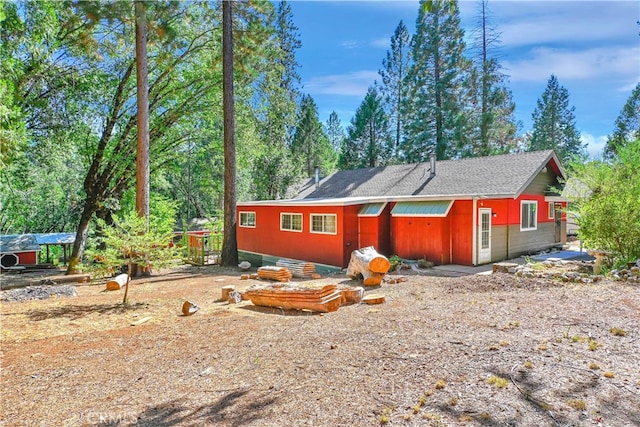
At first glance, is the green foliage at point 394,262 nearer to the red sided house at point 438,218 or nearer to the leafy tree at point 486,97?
the red sided house at point 438,218

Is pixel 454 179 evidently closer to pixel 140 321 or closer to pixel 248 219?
pixel 248 219

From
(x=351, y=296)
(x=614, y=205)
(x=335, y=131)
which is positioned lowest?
(x=351, y=296)

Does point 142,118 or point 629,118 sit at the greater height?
point 629,118

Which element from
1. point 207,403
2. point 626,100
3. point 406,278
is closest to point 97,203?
point 406,278

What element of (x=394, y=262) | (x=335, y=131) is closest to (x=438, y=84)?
(x=335, y=131)

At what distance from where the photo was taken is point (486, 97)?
27562 millimetres

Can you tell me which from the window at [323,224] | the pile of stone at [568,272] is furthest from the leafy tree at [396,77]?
the pile of stone at [568,272]

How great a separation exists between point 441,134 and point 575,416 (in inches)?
1082

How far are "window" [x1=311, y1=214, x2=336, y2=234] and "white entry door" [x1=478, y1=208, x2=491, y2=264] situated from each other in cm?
471

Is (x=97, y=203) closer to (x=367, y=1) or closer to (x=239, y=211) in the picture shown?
(x=239, y=211)

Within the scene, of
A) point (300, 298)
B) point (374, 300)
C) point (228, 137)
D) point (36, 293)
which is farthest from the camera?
point (228, 137)

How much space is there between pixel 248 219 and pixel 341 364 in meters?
14.2

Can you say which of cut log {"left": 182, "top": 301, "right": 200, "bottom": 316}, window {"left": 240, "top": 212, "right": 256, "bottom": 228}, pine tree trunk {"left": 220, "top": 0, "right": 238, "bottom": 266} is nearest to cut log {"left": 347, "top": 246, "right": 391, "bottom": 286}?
cut log {"left": 182, "top": 301, "right": 200, "bottom": 316}

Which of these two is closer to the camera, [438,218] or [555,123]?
[438,218]
